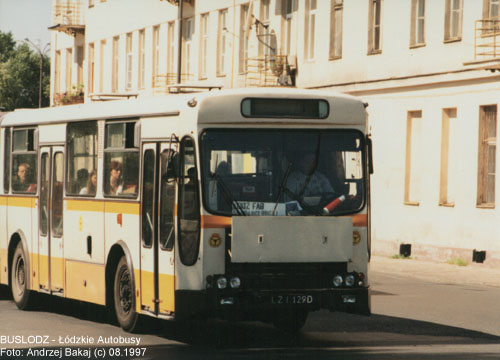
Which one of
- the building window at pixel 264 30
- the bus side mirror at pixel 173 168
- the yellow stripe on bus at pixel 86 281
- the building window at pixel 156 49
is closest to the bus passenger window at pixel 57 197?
the yellow stripe on bus at pixel 86 281

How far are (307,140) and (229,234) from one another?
1.31 metres

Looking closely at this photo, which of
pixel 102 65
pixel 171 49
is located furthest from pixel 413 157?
pixel 102 65

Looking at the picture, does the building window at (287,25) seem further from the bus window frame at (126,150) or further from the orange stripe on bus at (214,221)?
the orange stripe on bus at (214,221)

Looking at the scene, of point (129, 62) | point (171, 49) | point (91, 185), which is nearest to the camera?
point (91, 185)

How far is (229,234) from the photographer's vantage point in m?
14.4

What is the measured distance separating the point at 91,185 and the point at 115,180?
0.77m

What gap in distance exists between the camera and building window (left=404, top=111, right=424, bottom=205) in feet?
117

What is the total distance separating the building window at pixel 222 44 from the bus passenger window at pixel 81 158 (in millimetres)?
29799

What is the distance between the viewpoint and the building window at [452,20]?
109 feet

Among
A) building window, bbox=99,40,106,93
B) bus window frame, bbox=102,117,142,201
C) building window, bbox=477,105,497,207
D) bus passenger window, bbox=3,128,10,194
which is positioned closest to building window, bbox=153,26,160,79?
building window, bbox=99,40,106,93

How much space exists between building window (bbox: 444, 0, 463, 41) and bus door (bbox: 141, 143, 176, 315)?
18.7 m

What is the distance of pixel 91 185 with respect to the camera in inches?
680

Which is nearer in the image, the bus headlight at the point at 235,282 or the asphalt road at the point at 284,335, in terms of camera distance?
the asphalt road at the point at 284,335

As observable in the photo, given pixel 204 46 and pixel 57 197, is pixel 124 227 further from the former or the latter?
pixel 204 46
